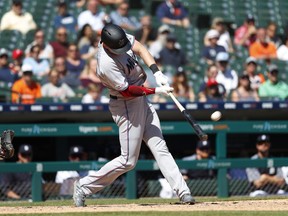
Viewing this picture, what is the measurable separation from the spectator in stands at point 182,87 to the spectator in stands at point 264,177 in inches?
63.0

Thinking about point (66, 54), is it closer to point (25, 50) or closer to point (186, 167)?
point (25, 50)

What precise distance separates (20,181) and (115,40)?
431 cm

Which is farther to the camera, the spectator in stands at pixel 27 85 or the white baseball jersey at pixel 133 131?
the spectator in stands at pixel 27 85

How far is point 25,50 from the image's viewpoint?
14.6 metres

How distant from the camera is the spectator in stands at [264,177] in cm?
1162

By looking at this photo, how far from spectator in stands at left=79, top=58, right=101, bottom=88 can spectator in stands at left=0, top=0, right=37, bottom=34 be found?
188 cm

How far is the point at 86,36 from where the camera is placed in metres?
14.9

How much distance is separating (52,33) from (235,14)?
400cm

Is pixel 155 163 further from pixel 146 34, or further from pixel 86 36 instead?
pixel 146 34

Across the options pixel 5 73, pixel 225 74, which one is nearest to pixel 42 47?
pixel 5 73

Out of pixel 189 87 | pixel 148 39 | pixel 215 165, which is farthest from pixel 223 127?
pixel 148 39

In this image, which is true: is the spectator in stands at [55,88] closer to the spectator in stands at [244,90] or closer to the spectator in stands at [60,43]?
the spectator in stands at [60,43]

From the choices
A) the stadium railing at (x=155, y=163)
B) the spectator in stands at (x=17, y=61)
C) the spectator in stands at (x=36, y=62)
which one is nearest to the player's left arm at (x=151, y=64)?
the stadium railing at (x=155, y=163)

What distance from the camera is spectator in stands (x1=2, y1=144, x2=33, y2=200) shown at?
1131 cm
